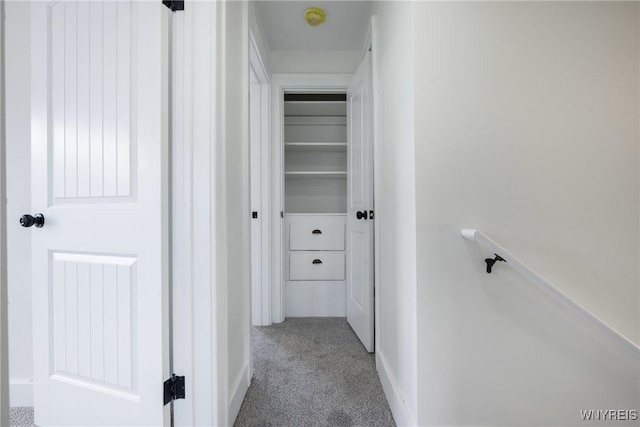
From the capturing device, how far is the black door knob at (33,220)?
1.08 m

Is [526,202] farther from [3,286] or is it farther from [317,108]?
[317,108]

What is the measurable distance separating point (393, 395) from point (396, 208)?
842 millimetres

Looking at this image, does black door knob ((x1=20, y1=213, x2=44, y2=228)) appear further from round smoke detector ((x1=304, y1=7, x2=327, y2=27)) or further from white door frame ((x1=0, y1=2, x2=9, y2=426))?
round smoke detector ((x1=304, y1=7, x2=327, y2=27))

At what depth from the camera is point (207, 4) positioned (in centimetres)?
104

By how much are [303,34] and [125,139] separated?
164 cm

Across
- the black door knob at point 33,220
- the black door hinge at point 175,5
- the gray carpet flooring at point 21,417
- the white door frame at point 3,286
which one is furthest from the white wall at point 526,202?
the gray carpet flooring at point 21,417

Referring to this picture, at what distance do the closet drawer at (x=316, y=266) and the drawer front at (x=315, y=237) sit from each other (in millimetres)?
60

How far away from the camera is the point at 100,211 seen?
105 centimetres

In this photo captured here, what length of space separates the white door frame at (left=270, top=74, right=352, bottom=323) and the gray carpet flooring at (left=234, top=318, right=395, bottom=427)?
319 millimetres

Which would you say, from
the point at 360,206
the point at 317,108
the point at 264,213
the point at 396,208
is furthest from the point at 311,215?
the point at 396,208

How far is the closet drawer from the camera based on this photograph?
2400 millimetres

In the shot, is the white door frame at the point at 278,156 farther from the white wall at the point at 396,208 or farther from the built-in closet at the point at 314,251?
the white wall at the point at 396,208

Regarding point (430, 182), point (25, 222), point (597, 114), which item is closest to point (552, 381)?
point (430, 182)

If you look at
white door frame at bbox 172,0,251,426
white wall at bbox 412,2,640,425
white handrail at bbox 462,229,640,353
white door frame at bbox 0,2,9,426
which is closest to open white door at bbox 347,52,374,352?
white wall at bbox 412,2,640,425
